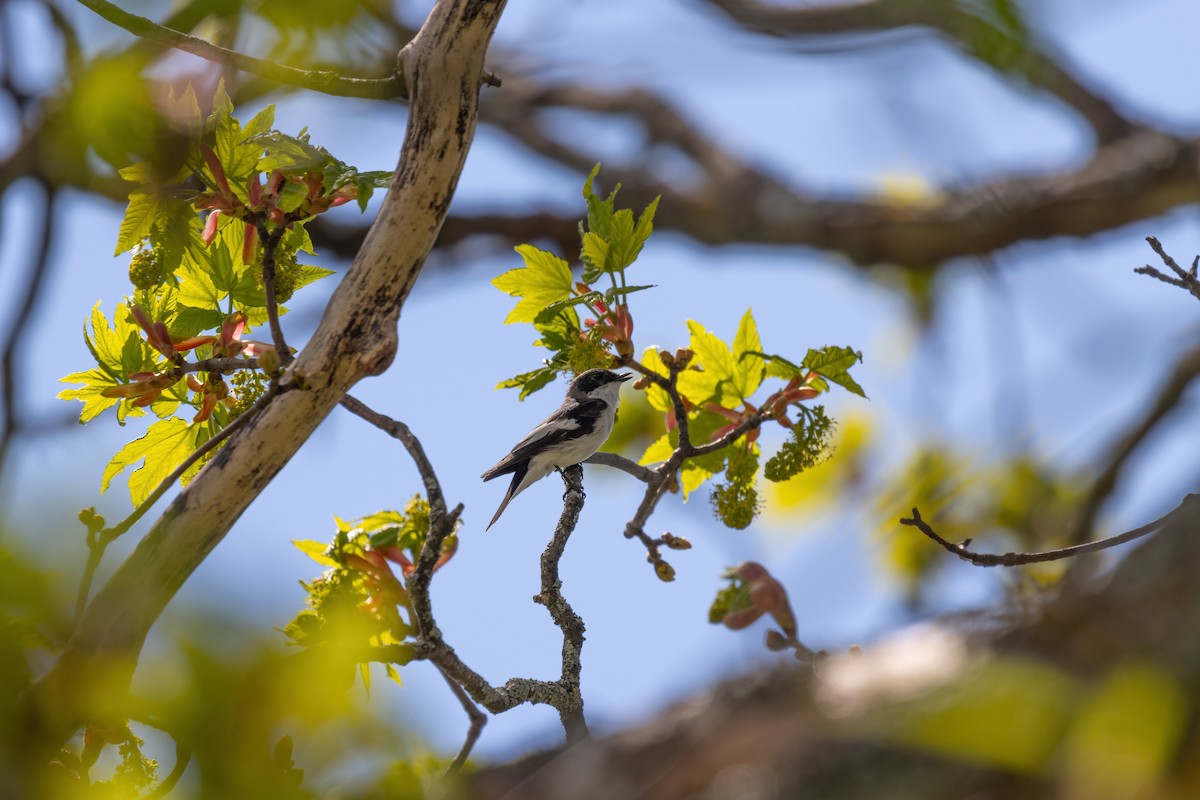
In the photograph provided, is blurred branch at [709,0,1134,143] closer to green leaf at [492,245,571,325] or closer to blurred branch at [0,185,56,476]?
green leaf at [492,245,571,325]

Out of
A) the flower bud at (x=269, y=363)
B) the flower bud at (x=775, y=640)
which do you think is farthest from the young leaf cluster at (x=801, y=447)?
the flower bud at (x=269, y=363)

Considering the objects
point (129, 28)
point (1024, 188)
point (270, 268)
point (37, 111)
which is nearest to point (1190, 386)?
point (1024, 188)

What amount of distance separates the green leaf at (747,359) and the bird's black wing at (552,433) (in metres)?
Result: 1.97

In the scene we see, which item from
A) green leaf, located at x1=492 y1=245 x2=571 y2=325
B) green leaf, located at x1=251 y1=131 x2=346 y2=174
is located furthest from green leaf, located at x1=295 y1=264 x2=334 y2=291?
green leaf, located at x1=492 y1=245 x2=571 y2=325

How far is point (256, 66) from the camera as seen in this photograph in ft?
8.15

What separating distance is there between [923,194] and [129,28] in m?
6.22

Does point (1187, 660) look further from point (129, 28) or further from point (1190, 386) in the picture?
point (1190, 386)

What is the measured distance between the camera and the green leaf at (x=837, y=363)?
9.78 ft

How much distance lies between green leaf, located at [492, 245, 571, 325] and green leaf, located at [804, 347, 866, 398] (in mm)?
727

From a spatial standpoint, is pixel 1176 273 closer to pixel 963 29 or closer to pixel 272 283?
pixel 963 29

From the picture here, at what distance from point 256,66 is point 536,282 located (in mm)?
936

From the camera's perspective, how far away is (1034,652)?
4.17ft

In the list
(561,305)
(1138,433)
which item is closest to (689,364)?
(561,305)

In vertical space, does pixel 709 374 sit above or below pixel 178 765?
above
